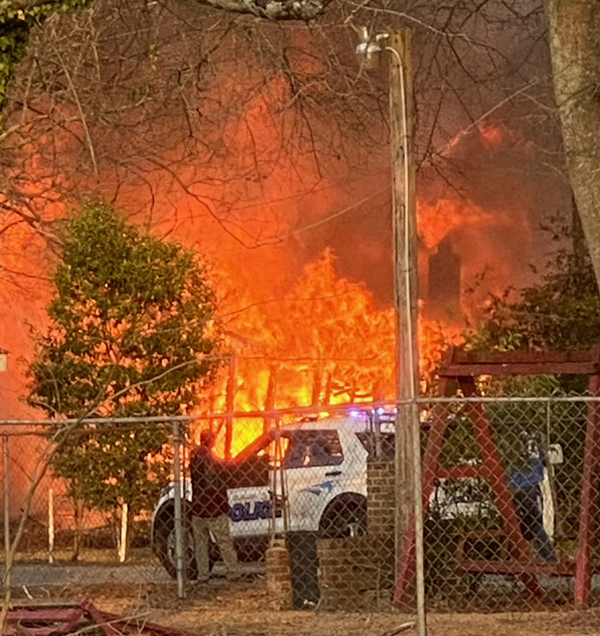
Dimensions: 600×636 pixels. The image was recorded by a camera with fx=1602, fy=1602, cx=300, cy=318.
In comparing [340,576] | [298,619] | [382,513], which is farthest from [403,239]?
[298,619]

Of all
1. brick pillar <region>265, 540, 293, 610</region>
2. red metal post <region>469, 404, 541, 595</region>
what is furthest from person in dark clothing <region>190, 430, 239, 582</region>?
red metal post <region>469, 404, 541, 595</region>

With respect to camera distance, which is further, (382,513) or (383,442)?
(383,442)

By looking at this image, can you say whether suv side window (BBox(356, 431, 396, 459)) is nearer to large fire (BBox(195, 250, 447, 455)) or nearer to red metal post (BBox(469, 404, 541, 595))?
red metal post (BBox(469, 404, 541, 595))

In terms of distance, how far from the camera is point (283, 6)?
681 cm

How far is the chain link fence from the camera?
12.9 metres

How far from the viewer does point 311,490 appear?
16.4 m

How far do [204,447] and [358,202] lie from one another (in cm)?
1506

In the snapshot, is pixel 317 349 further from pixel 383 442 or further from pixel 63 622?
pixel 63 622

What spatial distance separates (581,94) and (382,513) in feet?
14.1

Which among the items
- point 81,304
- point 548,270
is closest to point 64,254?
point 81,304

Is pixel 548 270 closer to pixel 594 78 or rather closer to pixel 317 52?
pixel 317 52

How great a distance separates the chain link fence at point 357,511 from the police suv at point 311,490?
2 centimetres

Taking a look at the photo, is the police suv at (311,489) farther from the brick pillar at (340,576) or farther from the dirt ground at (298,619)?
the brick pillar at (340,576)

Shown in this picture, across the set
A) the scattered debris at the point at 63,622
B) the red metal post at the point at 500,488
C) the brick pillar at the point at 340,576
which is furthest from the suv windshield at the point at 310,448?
the scattered debris at the point at 63,622
